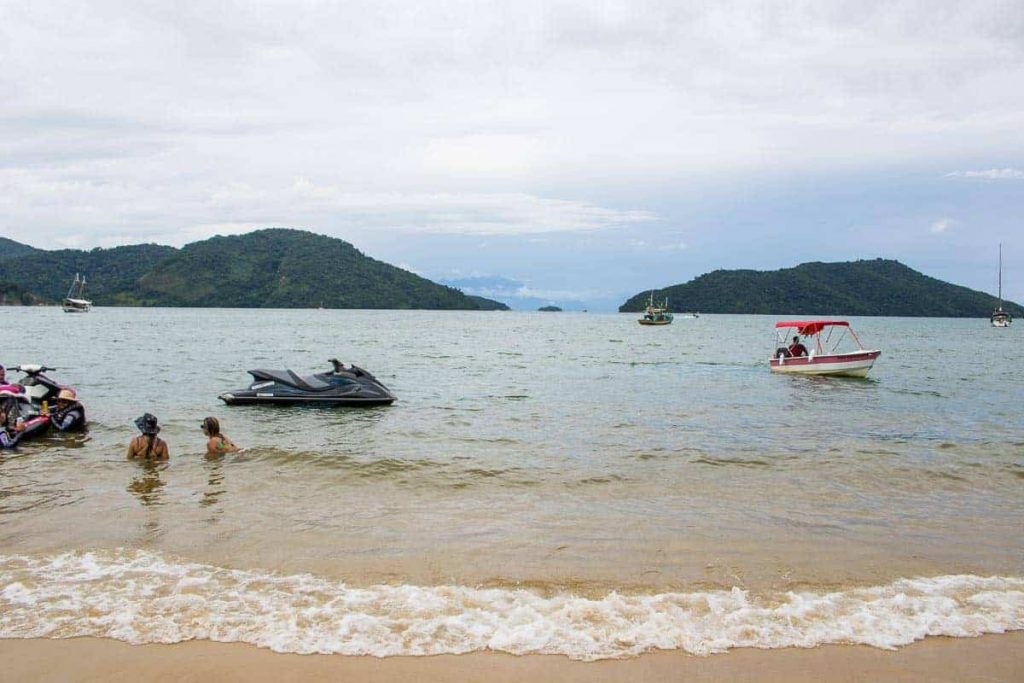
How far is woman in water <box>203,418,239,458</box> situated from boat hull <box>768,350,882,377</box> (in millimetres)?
28536

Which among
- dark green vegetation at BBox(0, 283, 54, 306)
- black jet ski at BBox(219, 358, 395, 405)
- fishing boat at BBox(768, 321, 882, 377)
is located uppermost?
dark green vegetation at BBox(0, 283, 54, 306)

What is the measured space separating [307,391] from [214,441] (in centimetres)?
680

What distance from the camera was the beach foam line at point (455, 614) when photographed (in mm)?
5809

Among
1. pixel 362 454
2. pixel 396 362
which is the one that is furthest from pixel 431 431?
pixel 396 362

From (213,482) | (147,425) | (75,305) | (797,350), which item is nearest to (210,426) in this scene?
(147,425)

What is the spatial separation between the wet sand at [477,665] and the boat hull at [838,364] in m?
29.7

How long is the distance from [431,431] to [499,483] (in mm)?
5540

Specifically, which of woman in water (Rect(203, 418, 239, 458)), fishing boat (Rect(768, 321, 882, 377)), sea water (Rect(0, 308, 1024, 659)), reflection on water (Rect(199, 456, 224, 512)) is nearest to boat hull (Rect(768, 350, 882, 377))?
fishing boat (Rect(768, 321, 882, 377))

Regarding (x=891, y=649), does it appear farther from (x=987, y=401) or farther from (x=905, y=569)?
(x=987, y=401)

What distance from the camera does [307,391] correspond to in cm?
1988

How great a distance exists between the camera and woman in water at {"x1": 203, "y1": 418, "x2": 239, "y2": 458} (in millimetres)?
12969

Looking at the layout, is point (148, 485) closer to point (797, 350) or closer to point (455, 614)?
point (455, 614)

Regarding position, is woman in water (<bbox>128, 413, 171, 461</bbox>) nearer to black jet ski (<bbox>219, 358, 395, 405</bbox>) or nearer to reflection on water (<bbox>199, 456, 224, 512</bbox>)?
reflection on water (<bbox>199, 456, 224, 512</bbox>)

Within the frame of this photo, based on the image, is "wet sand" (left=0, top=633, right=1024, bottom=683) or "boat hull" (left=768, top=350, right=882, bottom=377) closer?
"wet sand" (left=0, top=633, right=1024, bottom=683)
